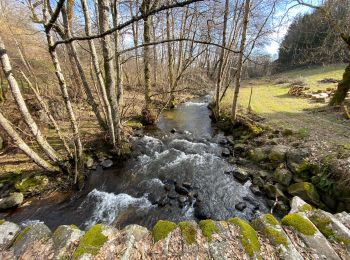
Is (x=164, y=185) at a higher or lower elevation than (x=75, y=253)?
lower

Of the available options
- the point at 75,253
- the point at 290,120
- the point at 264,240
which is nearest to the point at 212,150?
the point at 290,120

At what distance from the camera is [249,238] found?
2.08 m

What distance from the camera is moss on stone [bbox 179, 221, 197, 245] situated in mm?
2102

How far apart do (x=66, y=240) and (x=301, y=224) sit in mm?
2709

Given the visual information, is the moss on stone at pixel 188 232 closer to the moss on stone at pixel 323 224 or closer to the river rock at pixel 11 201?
the moss on stone at pixel 323 224

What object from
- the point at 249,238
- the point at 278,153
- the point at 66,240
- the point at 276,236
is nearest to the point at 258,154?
the point at 278,153

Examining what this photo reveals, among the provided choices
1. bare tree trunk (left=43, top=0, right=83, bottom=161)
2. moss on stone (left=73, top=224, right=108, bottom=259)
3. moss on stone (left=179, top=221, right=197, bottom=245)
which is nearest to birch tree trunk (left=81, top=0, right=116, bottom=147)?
bare tree trunk (left=43, top=0, right=83, bottom=161)

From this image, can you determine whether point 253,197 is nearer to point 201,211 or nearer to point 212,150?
point 201,211

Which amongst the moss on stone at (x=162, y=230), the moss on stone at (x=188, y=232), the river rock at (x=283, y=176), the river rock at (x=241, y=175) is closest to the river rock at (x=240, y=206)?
the river rock at (x=241, y=175)

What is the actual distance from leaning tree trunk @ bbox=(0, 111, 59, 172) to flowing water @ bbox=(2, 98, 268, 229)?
2.99 feet

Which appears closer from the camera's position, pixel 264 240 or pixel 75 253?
pixel 75 253

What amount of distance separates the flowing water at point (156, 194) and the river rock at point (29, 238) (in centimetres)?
243

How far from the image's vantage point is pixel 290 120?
8.77 m

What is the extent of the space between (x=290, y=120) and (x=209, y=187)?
572 centimetres
